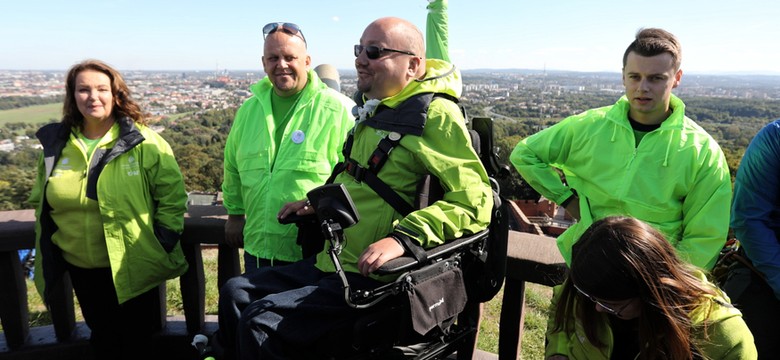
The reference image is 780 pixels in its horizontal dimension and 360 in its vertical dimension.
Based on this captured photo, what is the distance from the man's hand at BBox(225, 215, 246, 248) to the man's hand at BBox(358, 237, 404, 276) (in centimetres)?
126

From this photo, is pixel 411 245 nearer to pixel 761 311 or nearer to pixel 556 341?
pixel 556 341

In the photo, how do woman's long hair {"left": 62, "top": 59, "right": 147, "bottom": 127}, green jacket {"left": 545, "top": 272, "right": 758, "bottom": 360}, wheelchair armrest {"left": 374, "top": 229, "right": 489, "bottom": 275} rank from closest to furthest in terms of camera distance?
green jacket {"left": 545, "top": 272, "right": 758, "bottom": 360} < wheelchair armrest {"left": 374, "top": 229, "right": 489, "bottom": 275} < woman's long hair {"left": 62, "top": 59, "right": 147, "bottom": 127}

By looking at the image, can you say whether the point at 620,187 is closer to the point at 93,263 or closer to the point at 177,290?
the point at 93,263

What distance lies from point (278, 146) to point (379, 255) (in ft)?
4.14

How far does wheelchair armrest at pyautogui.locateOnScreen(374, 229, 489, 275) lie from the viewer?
179 centimetres

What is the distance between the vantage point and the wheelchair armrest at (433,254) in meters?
1.79

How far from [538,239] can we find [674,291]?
0.93 m

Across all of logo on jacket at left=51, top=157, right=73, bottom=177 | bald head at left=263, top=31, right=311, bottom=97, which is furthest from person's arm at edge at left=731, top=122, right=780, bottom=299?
logo on jacket at left=51, top=157, right=73, bottom=177

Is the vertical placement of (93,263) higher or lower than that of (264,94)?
lower

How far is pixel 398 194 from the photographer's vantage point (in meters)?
2.17

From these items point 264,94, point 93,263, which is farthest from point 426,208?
point 93,263

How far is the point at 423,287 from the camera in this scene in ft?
6.03

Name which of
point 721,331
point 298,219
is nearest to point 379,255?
point 298,219

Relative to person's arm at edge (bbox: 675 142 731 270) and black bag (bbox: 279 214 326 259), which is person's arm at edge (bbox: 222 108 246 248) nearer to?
black bag (bbox: 279 214 326 259)
